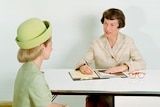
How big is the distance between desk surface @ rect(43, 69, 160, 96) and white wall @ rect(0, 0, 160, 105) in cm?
104

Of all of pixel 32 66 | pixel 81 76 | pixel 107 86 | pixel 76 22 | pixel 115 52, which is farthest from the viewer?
pixel 76 22

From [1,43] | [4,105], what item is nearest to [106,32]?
[1,43]

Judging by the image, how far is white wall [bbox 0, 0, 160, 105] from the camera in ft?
10.1

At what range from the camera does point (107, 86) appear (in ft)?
6.17

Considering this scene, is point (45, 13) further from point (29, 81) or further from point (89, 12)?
point (29, 81)

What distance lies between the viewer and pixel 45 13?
3.11m

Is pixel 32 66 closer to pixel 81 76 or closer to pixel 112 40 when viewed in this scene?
pixel 81 76

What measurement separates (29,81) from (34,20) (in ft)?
1.15

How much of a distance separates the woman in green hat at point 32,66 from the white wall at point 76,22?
158cm

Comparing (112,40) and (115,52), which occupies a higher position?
(112,40)

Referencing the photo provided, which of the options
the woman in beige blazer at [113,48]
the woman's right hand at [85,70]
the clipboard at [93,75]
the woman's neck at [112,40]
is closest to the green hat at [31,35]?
the clipboard at [93,75]

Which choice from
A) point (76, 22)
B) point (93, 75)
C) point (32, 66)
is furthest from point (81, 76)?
point (76, 22)

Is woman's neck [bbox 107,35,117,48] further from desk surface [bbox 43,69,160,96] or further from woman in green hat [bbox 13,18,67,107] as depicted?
woman in green hat [bbox 13,18,67,107]

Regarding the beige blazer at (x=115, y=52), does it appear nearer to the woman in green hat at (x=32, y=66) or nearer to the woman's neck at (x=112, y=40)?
the woman's neck at (x=112, y=40)
